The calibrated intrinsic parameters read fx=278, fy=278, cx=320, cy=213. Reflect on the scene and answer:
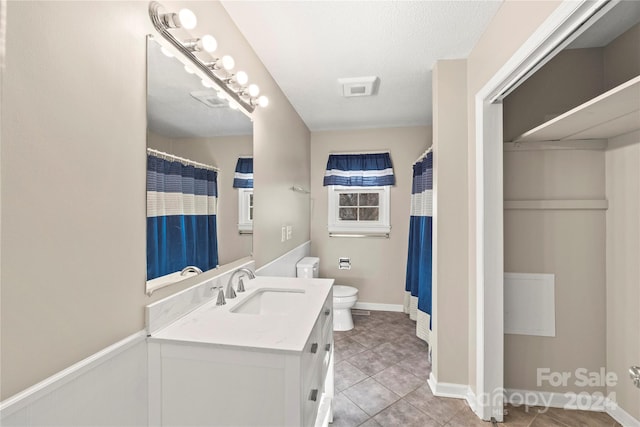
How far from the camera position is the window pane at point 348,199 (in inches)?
145

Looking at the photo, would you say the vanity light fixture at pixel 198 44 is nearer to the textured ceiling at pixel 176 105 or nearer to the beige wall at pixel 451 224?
the textured ceiling at pixel 176 105

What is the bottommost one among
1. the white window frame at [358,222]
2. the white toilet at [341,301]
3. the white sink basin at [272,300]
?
the white toilet at [341,301]

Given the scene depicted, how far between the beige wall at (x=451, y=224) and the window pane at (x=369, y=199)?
65.2 inches

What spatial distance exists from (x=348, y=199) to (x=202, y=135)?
256cm

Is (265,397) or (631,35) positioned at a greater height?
(631,35)

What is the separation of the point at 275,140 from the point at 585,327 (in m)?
2.52

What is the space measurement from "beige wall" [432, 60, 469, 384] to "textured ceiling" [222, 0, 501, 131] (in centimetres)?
28

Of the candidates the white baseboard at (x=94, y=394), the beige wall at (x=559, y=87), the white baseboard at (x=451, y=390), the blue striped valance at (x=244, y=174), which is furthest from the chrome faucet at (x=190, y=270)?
the beige wall at (x=559, y=87)

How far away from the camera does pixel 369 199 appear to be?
3654 millimetres

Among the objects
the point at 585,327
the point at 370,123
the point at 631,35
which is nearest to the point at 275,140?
the point at 370,123

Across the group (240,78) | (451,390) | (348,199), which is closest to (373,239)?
(348,199)

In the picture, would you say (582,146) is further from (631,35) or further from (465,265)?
(465,265)

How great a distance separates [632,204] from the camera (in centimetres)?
161

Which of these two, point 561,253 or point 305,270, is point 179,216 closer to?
point 305,270
